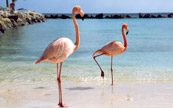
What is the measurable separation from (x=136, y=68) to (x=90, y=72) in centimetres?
154

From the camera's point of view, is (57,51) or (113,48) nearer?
(57,51)

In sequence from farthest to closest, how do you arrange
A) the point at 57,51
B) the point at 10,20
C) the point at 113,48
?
1. the point at 10,20
2. the point at 113,48
3. the point at 57,51

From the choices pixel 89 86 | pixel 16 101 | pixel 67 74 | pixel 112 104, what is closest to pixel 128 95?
pixel 112 104

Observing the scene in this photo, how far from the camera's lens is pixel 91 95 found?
19.8 feet

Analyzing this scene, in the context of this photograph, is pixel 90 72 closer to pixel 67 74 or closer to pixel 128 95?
pixel 67 74

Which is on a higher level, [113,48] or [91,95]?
[113,48]

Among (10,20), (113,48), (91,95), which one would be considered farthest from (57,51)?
(10,20)

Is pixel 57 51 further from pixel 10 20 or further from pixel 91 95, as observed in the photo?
pixel 10 20

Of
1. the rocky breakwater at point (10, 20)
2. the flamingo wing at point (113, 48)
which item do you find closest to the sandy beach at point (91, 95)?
the flamingo wing at point (113, 48)

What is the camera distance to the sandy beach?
5.36m

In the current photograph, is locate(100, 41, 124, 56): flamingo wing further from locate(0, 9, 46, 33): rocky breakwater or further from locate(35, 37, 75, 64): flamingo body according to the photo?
locate(0, 9, 46, 33): rocky breakwater

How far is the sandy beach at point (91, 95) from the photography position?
5363mm

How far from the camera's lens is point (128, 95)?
597 cm

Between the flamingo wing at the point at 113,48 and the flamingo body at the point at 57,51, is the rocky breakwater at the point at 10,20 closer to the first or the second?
the flamingo wing at the point at 113,48
